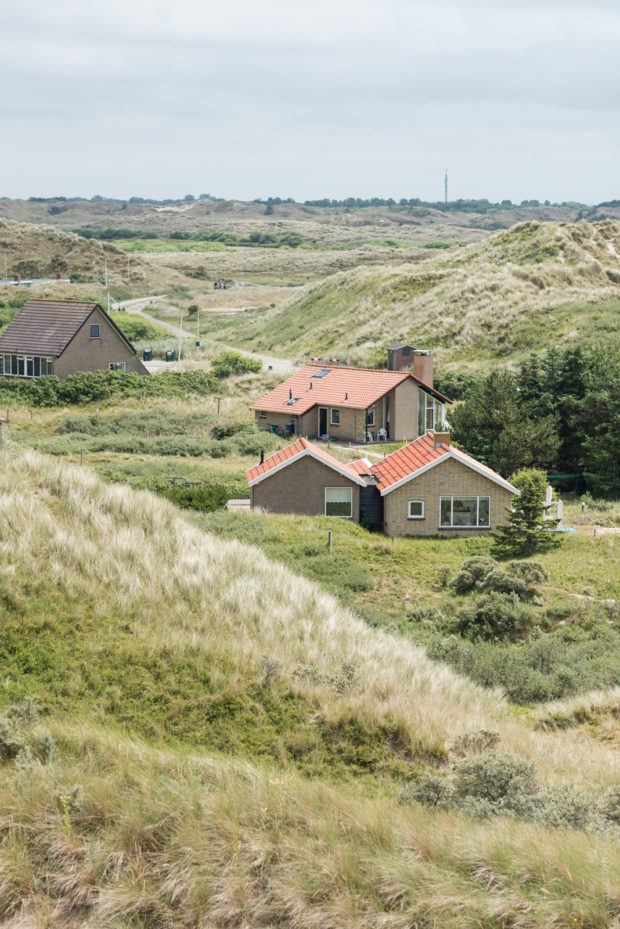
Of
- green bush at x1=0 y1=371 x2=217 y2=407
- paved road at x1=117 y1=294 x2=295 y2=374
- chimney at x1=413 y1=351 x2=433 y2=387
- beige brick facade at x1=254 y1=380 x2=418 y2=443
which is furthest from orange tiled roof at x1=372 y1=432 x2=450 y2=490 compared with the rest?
paved road at x1=117 y1=294 x2=295 y2=374

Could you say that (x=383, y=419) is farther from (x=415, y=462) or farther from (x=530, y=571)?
(x=530, y=571)

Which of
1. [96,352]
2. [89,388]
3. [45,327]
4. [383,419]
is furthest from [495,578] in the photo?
[45,327]

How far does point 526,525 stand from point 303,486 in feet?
27.4

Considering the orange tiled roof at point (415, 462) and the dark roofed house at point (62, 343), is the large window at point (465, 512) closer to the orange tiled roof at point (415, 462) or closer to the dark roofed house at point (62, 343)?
the orange tiled roof at point (415, 462)

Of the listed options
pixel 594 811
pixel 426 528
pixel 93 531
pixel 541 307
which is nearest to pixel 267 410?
pixel 426 528

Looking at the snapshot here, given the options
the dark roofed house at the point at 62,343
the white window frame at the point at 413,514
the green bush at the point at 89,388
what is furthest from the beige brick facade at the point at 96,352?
the white window frame at the point at 413,514

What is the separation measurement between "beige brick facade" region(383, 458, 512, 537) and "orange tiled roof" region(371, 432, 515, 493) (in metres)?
0.27

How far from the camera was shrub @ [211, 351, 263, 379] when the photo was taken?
71.9 meters

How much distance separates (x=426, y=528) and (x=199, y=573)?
59.0 feet

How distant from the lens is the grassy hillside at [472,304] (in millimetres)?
74250

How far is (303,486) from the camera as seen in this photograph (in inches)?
1320

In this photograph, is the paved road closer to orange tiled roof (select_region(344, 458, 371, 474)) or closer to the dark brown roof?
the dark brown roof

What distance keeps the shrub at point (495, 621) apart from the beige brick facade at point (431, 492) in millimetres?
10357

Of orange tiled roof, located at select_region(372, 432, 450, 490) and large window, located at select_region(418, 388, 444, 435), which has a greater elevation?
large window, located at select_region(418, 388, 444, 435)
